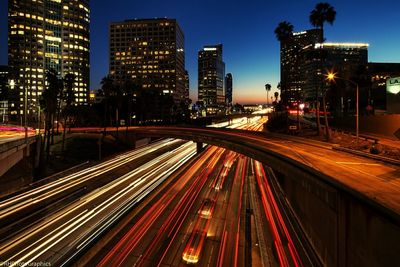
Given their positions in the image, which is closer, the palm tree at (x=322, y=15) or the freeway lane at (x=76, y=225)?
the freeway lane at (x=76, y=225)

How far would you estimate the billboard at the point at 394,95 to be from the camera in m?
54.3

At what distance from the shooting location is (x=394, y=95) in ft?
182

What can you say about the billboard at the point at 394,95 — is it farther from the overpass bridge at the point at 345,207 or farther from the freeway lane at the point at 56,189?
the freeway lane at the point at 56,189

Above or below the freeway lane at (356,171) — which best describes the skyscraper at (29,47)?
above

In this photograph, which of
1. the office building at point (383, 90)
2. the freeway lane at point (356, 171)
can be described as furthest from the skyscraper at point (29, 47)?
the freeway lane at point (356, 171)

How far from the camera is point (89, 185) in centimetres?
3916

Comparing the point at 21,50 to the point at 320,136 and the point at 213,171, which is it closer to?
the point at 213,171

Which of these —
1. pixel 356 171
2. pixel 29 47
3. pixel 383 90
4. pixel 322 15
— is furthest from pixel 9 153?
pixel 29 47

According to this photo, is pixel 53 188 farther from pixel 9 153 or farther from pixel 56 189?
pixel 9 153

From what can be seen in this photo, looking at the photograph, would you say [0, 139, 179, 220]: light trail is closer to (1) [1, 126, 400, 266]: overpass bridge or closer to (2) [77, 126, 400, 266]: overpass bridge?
(1) [1, 126, 400, 266]: overpass bridge

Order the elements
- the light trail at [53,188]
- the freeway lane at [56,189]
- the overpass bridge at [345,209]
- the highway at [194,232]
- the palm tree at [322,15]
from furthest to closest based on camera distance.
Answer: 1. the palm tree at [322,15]
2. the light trail at [53,188]
3. the freeway lane at [56,189]
4. the highway at [194,232]
5. the overpass bridge at [345,209]

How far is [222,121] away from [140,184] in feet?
441

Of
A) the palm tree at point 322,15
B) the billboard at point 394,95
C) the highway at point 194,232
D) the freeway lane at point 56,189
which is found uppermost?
the palm tree at point 322,15

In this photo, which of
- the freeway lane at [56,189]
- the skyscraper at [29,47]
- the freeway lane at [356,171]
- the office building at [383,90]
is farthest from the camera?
the skyscraper at [29,47]
